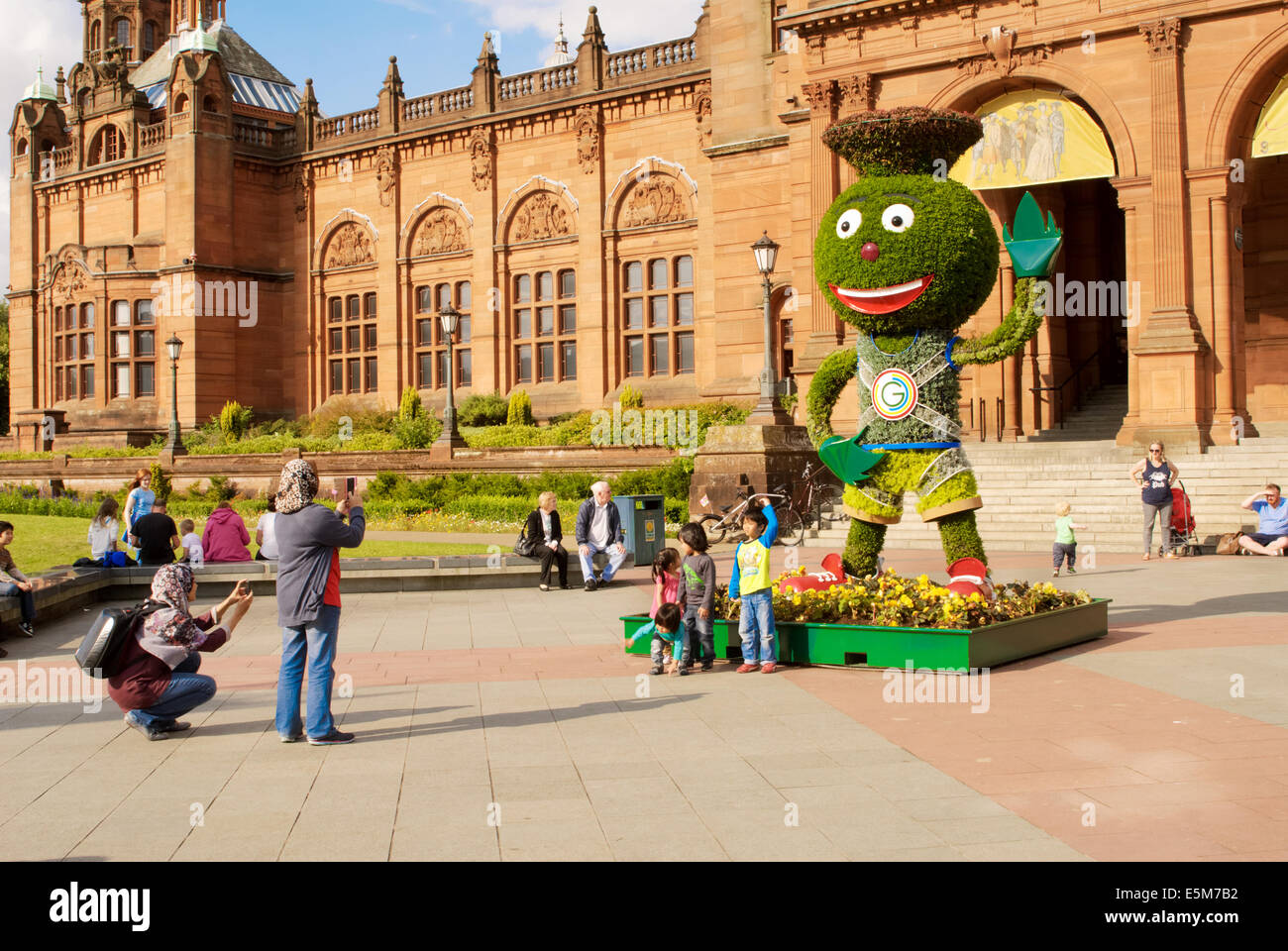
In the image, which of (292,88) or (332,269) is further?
(292,88)

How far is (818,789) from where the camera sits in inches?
241

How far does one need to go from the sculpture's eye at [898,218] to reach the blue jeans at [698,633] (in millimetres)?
3925

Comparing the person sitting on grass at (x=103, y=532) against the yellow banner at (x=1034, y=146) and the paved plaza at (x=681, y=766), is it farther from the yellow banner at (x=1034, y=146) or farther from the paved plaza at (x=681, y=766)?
the yellow banner at (x=1034, y=146)

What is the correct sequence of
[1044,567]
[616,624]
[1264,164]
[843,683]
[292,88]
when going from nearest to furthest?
1. [843,683]
2. [616,624]
3. [1044,567]
4. [1264,164]
5. [292,88]

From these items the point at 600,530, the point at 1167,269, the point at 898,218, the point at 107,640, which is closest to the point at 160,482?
the point at 600,530

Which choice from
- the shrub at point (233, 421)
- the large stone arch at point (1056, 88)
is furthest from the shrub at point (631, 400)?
the shrub at point (233, 421)

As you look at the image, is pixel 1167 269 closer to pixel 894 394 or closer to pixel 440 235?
pixel 894 394

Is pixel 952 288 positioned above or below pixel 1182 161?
below

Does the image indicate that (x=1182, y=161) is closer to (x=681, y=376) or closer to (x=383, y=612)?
(x=681, y=376)

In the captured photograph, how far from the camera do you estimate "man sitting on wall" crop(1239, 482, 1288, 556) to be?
57.5 feet
